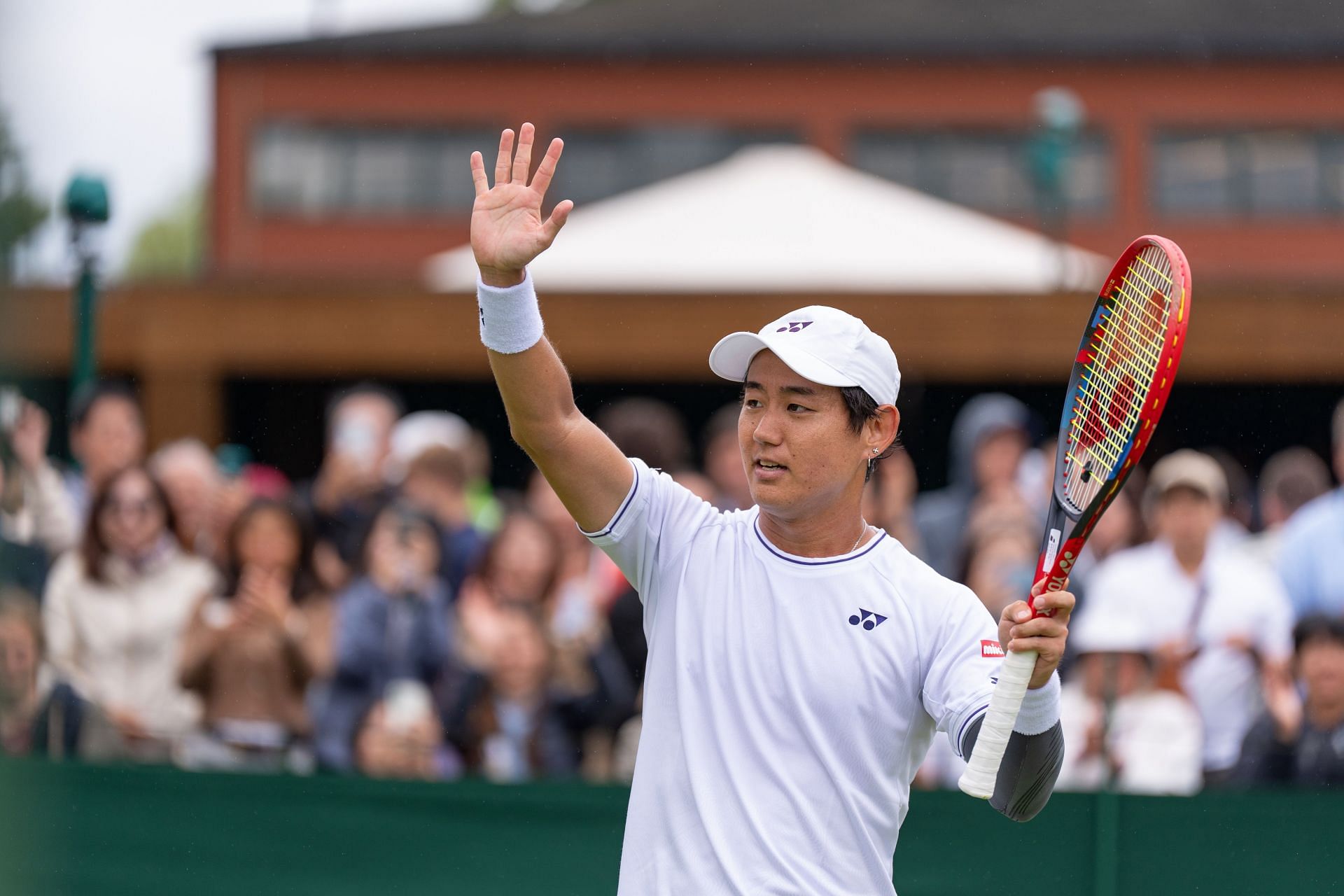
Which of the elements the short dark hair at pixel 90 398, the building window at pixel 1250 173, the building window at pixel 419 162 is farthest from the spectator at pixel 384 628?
the building window at pixel 1250 173

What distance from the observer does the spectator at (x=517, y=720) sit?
6.11 meters

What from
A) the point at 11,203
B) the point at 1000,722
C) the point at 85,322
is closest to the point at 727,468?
the point at 85,322

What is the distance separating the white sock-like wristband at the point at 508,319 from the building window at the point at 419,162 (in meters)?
28.7

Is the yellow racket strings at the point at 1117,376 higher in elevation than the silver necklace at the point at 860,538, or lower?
higher

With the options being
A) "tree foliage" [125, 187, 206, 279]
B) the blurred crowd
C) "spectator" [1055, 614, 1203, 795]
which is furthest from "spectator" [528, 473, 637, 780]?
"tree foliage" [125, 187, 206, 279]

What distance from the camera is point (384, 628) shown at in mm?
6480

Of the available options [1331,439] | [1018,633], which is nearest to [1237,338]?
[1331,439]

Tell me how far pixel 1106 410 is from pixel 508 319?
1.17 m

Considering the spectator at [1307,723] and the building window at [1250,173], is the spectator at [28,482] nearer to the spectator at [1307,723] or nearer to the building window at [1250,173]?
the spectator at [1307,723]

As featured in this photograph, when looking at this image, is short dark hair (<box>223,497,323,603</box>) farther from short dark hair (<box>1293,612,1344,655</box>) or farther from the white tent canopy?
the white tent canopy

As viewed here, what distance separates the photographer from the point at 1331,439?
17469mm

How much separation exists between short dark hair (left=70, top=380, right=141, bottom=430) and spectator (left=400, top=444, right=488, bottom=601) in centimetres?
121

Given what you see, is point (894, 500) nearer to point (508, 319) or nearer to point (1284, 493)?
point (1284, 493)

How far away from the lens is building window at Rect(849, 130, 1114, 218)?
31.4 m
